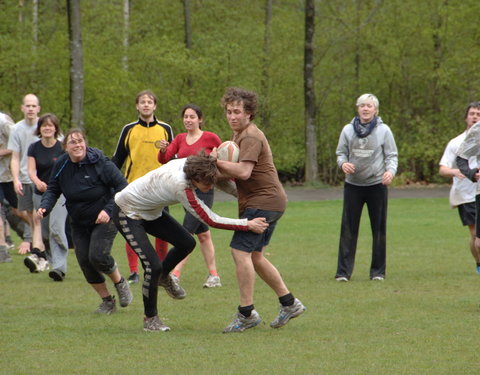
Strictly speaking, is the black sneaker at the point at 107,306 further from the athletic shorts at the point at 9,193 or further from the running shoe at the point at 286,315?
the athletic shorts at the point at 9,193

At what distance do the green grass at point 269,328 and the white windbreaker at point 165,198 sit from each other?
3.14ft

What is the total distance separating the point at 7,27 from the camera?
99.1 feet

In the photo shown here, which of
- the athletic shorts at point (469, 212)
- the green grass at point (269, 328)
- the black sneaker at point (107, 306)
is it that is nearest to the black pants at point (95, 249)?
the black sneaker at point (107, 306)

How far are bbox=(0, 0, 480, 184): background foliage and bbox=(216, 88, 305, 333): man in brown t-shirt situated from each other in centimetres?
2194

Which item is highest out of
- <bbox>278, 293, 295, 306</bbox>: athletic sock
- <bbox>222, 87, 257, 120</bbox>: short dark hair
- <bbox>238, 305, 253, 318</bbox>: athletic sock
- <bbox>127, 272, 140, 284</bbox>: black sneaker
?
<bbox>222, 87, 257, 120</bbox>: short dark hair

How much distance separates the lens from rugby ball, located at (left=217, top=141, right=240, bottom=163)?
7.50 meters

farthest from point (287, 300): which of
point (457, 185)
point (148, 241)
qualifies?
point (457, 185)

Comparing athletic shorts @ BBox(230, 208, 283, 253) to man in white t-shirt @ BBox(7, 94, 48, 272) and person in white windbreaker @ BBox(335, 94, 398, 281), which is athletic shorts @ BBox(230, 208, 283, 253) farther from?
man in white t-shirt @ BBox(7, 94, 48, 272)

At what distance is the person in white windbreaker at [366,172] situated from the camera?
10.7m

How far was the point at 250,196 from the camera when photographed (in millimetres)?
7707

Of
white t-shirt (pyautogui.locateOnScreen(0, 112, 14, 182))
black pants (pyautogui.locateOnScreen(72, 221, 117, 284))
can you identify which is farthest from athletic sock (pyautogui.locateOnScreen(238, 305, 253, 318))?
white t-shirt (pyautogui.locateOnScreen(0, 112, 14, 182))

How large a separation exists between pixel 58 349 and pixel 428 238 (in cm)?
983

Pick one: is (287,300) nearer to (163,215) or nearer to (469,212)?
(163,215)

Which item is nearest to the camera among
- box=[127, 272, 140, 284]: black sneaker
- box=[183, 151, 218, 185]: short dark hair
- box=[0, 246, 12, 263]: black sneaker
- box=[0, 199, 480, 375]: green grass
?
box=[0, 199, 480, 375]: green grass
